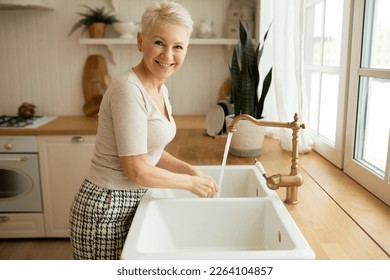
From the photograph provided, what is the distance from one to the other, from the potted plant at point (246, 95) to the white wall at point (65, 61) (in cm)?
112

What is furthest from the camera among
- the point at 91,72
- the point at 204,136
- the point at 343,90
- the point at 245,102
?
the point at 91,72

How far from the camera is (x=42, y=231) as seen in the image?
278cm

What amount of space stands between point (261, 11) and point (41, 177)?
181 cm

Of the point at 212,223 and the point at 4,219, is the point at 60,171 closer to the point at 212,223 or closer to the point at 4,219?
the point at 4,219

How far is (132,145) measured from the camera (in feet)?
3.39

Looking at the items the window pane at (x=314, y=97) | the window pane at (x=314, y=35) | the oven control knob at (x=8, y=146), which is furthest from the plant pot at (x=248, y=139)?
the oven control knob at (x=8, y=146)

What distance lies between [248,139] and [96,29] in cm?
158

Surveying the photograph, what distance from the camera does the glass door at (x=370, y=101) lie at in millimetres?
1273

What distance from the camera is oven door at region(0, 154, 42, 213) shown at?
262cm

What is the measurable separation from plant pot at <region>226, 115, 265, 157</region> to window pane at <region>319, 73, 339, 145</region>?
1.05 feet

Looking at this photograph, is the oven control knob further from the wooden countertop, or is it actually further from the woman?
the woman

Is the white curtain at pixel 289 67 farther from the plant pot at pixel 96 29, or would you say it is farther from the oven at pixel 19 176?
the oven at pixel 19 176

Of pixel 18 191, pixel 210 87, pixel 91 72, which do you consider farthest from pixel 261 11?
pixel 18 191
